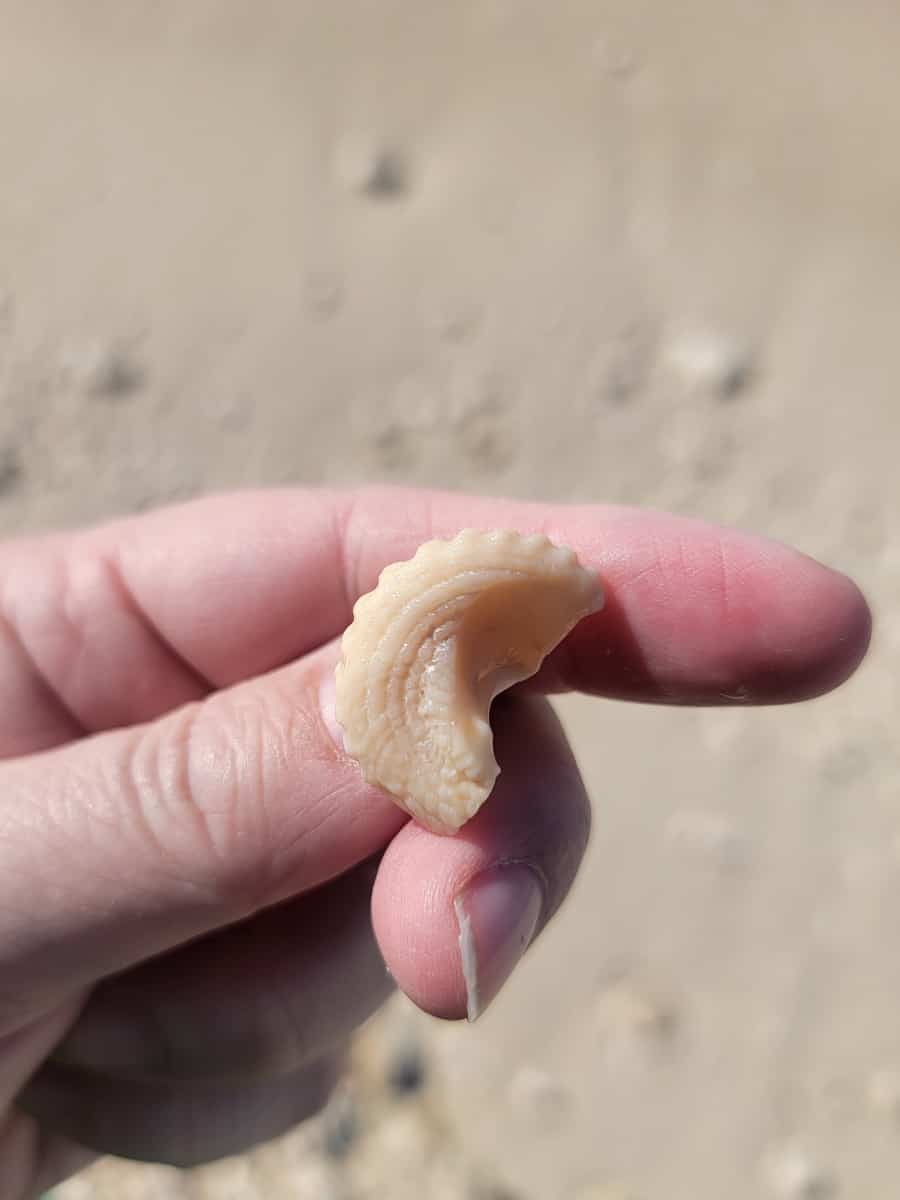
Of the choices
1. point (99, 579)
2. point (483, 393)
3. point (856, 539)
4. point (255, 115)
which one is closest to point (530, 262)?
point (483, 393)

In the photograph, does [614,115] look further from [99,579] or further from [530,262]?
[99,579]

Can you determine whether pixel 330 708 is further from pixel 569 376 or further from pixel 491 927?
pixel 569 376

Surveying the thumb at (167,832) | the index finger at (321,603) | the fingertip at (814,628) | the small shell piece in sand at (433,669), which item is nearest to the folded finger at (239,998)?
the index finger at (321,603)

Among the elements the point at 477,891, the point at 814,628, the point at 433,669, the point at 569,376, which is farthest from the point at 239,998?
the point at 569,376

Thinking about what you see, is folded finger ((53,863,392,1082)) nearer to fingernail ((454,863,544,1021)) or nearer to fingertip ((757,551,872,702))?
fingernail ((454,863,544,1021))

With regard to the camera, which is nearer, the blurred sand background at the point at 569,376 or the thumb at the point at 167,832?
the thumb at the point at 167,832

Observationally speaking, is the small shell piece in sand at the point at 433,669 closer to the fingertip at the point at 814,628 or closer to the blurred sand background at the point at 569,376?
the fingertip at the point at 814,628

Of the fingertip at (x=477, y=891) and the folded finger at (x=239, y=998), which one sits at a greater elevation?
the fingertip at (x=477, y=891)
